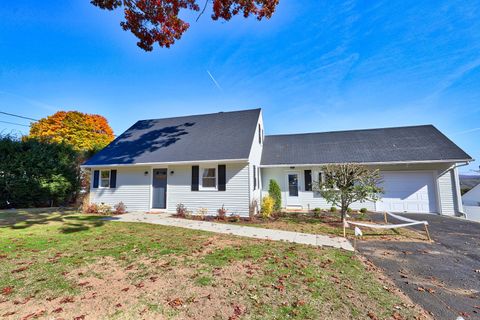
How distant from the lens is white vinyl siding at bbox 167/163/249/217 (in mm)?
11039

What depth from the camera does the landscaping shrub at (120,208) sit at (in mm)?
12172

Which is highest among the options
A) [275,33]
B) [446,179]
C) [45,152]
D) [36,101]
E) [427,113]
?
[36,101]

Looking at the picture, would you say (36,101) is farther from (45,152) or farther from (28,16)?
(28,16)

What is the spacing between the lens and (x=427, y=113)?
1656 cm

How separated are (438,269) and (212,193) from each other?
889 centimetres

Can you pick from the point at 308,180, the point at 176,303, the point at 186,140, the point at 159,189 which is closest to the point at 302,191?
the point at 308,180

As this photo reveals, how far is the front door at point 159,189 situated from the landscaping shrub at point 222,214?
3.46m

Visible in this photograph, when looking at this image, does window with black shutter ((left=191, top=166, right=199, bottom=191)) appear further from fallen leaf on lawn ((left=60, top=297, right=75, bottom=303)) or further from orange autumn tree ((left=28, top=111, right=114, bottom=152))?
orange autumn tree ((left=28, top=111, right=114, bottom=152))

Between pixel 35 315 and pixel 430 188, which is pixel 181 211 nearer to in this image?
pixel 35 315

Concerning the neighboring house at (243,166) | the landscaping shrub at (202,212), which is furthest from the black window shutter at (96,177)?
the landscaping shrub at (202,212)

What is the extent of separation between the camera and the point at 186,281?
400 centimetres

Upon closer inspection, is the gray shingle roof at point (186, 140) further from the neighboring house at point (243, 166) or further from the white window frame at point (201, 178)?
the white window frame at point (201, 178)

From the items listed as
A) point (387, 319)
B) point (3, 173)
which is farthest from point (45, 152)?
point (387, 319)

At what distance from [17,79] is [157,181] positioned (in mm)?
15456
